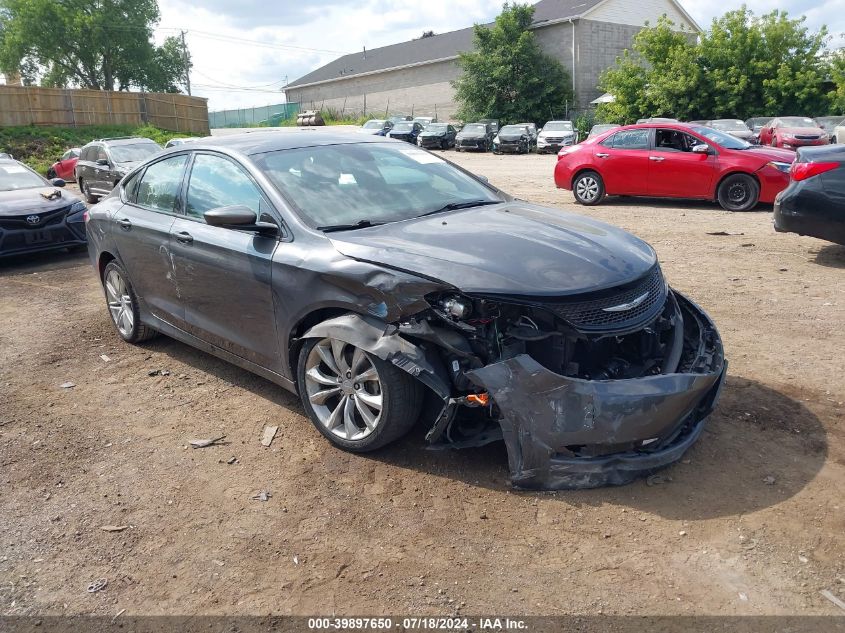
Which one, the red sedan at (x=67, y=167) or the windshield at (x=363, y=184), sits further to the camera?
the red sedan at (x=67, y=167)

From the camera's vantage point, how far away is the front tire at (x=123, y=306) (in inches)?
223

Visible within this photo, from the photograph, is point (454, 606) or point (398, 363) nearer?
point (454, 606)

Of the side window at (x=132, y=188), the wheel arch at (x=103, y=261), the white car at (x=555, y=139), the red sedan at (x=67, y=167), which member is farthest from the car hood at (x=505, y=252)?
the white car at (x=555, y=139)

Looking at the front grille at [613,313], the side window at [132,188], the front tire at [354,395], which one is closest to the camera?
the front grille at [613,313]

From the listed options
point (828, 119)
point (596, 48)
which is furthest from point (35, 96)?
point (828, 119)

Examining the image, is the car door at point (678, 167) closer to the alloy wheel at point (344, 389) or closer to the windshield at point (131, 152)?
the alloy wheel at point (344, 389)

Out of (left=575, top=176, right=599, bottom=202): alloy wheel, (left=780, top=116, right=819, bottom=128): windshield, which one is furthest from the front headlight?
(left=780, top=116, right=819, bottom=128): windshield

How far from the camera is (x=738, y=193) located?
39.2ft

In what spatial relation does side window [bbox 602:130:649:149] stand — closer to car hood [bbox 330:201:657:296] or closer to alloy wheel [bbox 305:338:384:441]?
car hood [bbox 330:201:657:296]

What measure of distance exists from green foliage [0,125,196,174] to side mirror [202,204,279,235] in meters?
27.2

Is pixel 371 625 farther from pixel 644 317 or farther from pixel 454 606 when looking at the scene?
pixel 644 317

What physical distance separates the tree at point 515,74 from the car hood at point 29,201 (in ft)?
120

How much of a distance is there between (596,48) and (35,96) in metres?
32.6

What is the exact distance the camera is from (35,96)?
112ft
